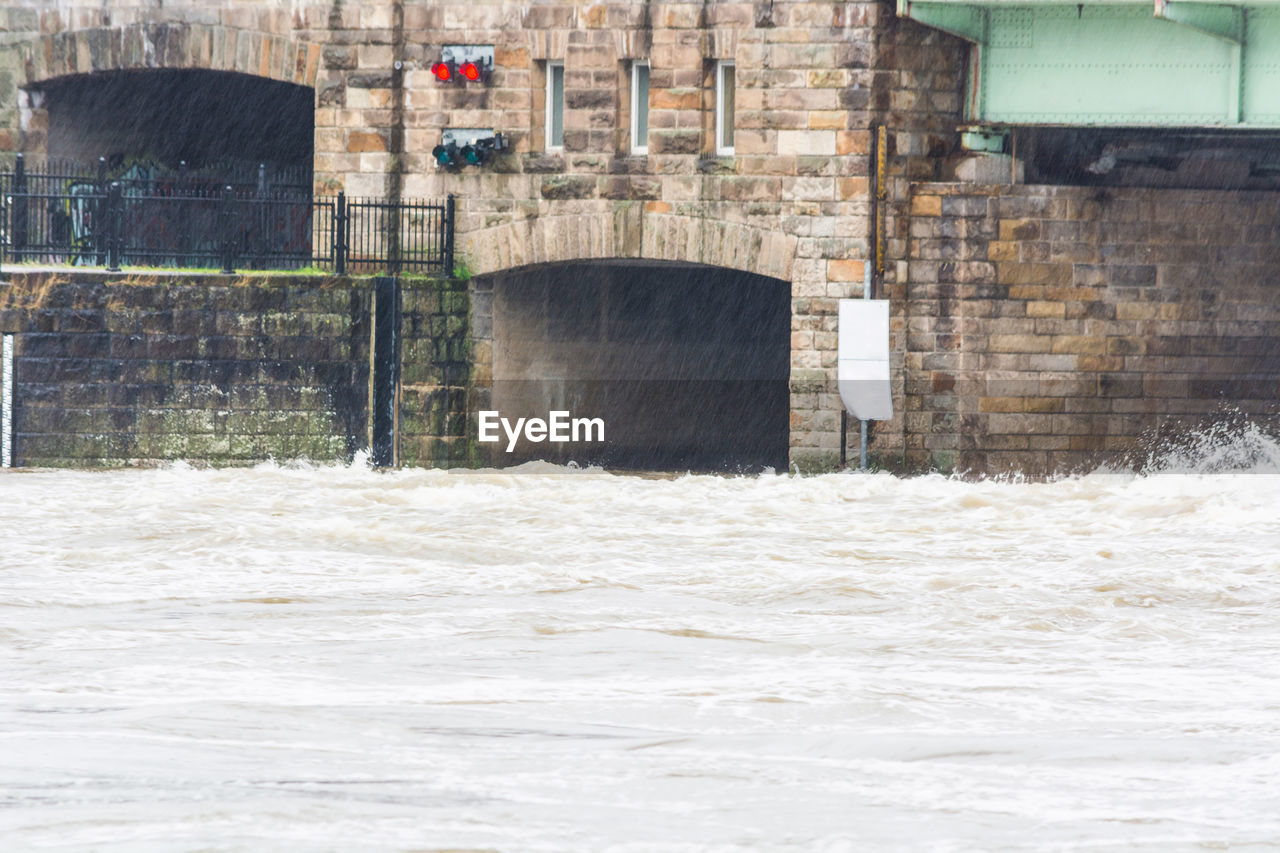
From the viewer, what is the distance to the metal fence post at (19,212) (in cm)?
2311

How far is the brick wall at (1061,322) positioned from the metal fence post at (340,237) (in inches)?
254

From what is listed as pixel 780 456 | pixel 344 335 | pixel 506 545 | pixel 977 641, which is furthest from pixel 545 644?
pixel 780 456

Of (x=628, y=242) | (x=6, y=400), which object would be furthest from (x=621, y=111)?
(x=6, y=400)

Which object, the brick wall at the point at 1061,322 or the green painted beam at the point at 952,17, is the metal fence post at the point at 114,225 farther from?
the green painted beam at the point at 952,17

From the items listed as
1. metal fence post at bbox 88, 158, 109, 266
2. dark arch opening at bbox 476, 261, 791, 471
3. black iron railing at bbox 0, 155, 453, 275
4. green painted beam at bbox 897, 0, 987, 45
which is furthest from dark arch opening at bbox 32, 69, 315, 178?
green painted beam at bbox 897, 0, 987, 45

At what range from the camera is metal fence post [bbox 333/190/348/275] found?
23562 millimetres

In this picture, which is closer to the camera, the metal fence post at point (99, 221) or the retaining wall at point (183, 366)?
the retaining wall at point (183, 366)

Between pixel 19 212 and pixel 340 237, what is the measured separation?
3630mm

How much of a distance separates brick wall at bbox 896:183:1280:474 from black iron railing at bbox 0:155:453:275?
5788 millimetres

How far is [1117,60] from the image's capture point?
22.4 meters

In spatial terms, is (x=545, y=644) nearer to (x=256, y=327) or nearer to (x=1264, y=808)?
(x=1264, y=808)

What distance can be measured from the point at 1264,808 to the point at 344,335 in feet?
51.5

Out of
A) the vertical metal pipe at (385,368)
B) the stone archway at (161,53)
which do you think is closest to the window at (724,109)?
the vertical metal pipe at (385,368)

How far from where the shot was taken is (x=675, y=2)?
76.2 ft
